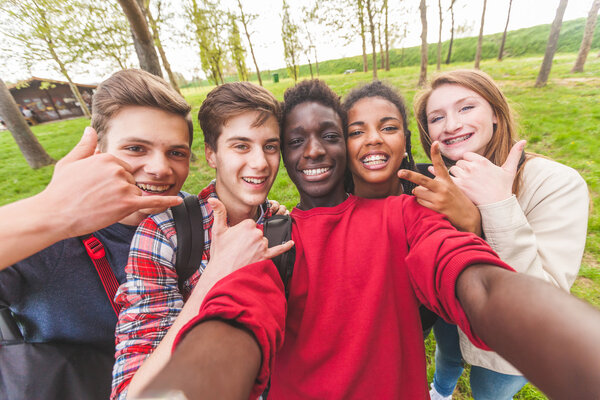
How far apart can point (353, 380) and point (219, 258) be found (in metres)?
0.94

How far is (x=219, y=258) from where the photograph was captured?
1.31 m

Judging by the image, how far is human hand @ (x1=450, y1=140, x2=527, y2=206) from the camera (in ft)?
4.47

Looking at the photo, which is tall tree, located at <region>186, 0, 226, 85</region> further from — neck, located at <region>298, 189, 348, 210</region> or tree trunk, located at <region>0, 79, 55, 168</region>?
neck, located at <region>298, 189, 348, 210</region>

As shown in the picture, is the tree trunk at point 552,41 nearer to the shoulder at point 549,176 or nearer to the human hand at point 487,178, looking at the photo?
the shoulder at point 549,176

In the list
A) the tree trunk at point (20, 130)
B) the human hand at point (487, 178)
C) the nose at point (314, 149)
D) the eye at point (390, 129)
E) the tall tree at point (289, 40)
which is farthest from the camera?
the tall tree at point (289, 40)

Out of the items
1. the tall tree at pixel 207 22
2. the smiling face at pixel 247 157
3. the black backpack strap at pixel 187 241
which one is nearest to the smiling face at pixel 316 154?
the smiling face at pixel 247 157

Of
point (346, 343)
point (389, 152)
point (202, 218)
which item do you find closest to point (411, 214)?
point (389, 152)

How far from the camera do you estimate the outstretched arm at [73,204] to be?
3.00 feet

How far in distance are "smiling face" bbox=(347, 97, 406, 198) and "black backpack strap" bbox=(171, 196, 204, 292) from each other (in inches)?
49.7

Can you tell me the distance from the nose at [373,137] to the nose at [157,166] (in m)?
1.48

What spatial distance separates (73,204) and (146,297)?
568mm

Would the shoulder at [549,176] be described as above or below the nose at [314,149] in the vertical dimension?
below

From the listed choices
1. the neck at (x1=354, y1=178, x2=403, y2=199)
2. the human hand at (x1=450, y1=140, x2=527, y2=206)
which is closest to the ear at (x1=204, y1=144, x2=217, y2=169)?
the neck at (x1=354, y1=178, x2=403, y2=199)

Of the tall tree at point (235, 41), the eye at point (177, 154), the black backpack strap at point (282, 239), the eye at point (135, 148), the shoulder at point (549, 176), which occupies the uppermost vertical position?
the tall tree at point (235, 41)
